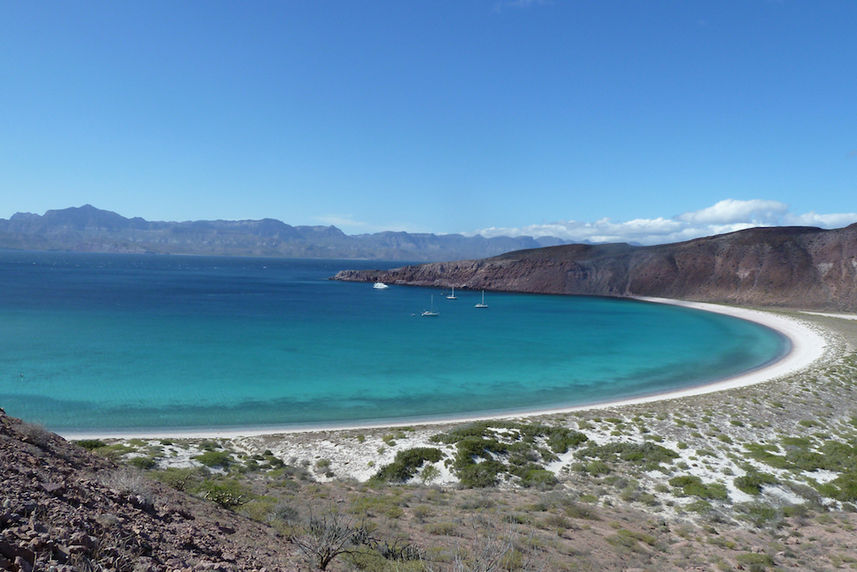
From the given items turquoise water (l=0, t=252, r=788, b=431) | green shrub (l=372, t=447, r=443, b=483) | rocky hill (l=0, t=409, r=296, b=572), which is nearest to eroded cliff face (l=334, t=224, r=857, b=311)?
turquoise water (l=0, t=252, r=788, b=431)

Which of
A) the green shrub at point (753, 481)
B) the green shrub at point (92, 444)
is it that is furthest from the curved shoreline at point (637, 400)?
the green shrub at point (753, 481)

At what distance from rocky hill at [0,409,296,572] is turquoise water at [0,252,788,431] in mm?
14404

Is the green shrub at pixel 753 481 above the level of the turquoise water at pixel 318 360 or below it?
above

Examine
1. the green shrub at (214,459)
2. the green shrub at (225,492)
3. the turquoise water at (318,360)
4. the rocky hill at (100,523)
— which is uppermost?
the rocky hill at (100,523)

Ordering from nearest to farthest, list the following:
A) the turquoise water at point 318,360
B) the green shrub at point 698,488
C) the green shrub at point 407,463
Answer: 1. the green shrub at point 698,488
2. the green shrub at point 407,463
3. the turquoise water at point 318,360

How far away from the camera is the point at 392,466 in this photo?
54.2 ft

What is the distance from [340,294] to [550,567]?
3980 inches

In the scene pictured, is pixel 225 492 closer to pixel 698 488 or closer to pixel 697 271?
pixel 698 488

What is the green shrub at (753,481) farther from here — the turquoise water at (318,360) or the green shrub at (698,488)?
the turquoise water at (318,360)

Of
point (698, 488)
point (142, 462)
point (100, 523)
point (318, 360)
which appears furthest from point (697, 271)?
point (100, 523)

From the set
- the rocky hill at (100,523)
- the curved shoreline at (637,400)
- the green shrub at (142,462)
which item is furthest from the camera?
the curved shoreline at (637,400)

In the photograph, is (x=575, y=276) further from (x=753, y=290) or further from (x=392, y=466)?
(x=392, y=466)

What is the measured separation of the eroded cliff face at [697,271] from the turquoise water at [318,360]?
30.3 meters

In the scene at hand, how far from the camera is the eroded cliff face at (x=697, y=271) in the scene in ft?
312
